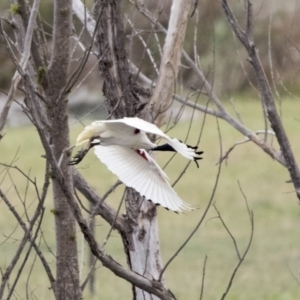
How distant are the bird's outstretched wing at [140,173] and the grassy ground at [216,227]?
1.95 meters

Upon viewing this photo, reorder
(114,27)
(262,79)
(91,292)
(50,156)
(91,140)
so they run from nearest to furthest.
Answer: (50,156) < (91,140) < (262,79) < (114,27) < (91,292)

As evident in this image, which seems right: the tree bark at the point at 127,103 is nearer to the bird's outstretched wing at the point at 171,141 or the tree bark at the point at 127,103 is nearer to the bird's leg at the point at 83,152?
the bird's leg at the point at 83,152

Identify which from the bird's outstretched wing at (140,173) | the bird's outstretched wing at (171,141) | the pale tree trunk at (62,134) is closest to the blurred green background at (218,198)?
the bird's outstretched wing at (140,173)

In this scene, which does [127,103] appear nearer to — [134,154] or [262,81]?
[134,154]

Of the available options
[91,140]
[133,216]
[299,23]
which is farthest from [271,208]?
[91,140]

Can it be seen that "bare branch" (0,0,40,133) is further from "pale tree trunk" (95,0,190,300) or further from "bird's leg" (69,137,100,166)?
"pale tree trunk" (95,0,190,300)

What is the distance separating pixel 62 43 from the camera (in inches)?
98.7

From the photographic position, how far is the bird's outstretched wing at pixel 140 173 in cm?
300

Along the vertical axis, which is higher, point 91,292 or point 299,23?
point 299,23

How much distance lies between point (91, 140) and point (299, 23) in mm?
6745

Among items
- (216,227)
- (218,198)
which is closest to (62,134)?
(216,227)

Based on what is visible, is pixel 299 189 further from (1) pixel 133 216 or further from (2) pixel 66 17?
(2) pixel 66 17

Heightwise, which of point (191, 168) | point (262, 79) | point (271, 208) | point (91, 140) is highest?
point (191, 168)

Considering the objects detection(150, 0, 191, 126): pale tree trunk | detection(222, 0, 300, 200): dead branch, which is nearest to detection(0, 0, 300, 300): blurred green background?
detection(150, 0, 191, 126): pale tree trunk
